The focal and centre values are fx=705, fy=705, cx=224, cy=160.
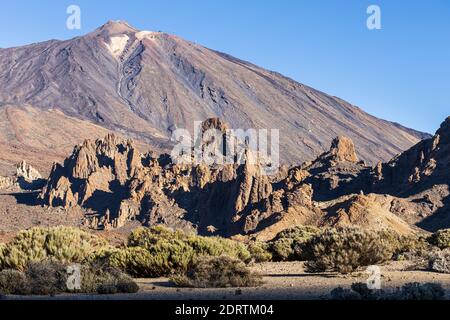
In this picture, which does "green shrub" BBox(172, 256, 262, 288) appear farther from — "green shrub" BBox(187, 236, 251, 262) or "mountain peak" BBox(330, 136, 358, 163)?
"mountain peak" BBox(330, 136, 358, 163)

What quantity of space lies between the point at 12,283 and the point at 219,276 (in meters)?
3.74

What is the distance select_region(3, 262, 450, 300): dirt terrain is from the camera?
36.8 ft

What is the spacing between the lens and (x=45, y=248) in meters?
16.8

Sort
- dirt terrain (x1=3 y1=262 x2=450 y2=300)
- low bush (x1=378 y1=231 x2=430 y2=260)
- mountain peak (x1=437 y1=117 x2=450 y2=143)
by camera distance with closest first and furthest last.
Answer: dirt terrain (x1=3 y1=262 x2=450 y2=300)
low bush (x1=378 y1=231 x2=430 y2=260)
mountain peak (x1=437 y1=117 x2=450 y2=143)

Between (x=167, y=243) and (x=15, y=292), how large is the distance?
15.3ft

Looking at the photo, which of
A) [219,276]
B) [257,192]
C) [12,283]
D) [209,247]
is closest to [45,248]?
[209,247]

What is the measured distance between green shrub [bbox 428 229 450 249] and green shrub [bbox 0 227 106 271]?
12.4 meters

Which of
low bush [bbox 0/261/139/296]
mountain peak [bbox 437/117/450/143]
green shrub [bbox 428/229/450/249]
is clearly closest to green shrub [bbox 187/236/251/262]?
low bush [bbox 0/261/139/296]

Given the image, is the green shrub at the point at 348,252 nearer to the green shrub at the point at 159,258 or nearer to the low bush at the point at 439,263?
the low bush at the point at 439,263

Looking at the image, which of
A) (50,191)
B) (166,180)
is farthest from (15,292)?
(50,191)

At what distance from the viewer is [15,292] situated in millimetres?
12242

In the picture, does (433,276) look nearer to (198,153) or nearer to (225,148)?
(198,153)
